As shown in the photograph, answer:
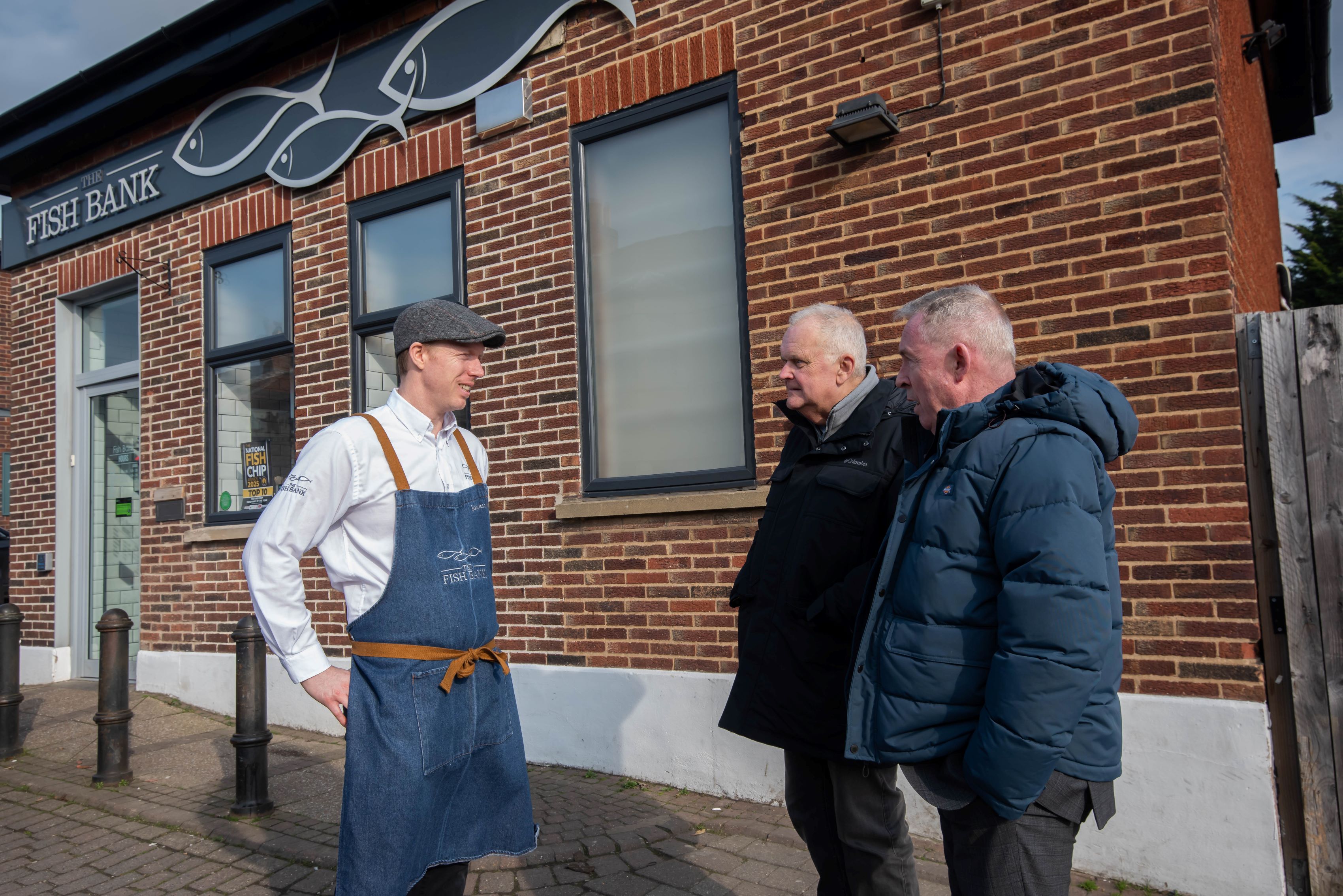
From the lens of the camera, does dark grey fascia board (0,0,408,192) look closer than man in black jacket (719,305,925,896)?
No

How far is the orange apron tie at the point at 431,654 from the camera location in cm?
251

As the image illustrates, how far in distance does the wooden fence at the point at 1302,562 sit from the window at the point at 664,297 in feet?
7.11

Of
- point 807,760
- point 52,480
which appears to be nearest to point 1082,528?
point 807,760

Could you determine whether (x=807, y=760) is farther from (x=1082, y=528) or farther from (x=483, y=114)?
(x=483, y=114)

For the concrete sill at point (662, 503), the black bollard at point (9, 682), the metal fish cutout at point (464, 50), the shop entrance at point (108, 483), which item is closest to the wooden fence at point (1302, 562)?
the concrete sill at point (662, 503)

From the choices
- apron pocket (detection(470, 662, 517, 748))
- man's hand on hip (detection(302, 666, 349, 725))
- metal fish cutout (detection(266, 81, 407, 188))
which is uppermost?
metal fish cutout (detection(266, 81, 407, 188))

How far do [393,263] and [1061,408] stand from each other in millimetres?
5310

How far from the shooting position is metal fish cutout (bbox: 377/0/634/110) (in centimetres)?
560

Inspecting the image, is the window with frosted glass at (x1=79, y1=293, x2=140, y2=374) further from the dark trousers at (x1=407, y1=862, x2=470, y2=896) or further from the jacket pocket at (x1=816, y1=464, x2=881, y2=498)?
the jacket pocket at (x1=816, y1=464, x2=881, y2=498)

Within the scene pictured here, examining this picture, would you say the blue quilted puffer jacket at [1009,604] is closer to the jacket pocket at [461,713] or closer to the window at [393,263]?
the jacket pocket at [461,713]

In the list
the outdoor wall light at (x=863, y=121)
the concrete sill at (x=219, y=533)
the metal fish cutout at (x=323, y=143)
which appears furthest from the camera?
the concrete sill at (x=219, y=533)

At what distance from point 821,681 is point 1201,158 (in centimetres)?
258

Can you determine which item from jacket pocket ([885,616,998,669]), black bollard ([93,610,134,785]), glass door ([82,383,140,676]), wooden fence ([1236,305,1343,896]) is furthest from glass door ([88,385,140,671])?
wooden fence ([1236,305,1343,896])

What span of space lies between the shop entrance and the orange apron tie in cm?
662
